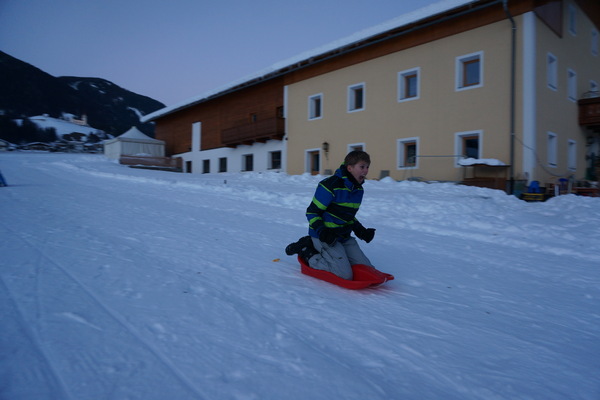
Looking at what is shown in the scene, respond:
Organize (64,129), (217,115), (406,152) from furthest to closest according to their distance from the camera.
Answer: (64,129), (217,115), (406,152)

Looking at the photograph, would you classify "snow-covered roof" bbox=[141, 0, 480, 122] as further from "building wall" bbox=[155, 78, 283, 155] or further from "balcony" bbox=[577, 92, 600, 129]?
"balcony" bbox=[577, 92, 600, 129]

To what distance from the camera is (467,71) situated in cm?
1441

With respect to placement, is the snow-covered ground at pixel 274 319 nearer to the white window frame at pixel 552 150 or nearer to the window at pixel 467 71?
the white window frame at pixel 552 150

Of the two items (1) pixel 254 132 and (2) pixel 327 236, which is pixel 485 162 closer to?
(2) pixel 327 236

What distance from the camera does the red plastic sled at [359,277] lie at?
350 centimetres

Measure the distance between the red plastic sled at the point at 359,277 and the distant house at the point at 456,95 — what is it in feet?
34.3

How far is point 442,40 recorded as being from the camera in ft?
48.0

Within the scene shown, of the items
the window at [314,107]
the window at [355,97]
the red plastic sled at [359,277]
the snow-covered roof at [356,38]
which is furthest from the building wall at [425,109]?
the red plastic sled at [359,277]

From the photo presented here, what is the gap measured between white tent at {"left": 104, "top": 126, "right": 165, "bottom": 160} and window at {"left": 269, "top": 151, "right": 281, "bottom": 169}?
13919 mm

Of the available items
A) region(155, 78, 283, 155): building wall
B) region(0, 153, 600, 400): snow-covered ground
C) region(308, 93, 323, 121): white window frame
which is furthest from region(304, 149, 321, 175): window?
region(0, 153, 600, 400): snow-covered ground

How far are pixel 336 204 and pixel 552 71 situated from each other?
1471cm

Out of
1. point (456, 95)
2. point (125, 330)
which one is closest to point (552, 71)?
point (456, 95)

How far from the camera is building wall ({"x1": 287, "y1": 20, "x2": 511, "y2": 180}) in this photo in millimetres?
13305

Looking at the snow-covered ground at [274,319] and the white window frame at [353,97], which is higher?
the white window frame at [353,97]
